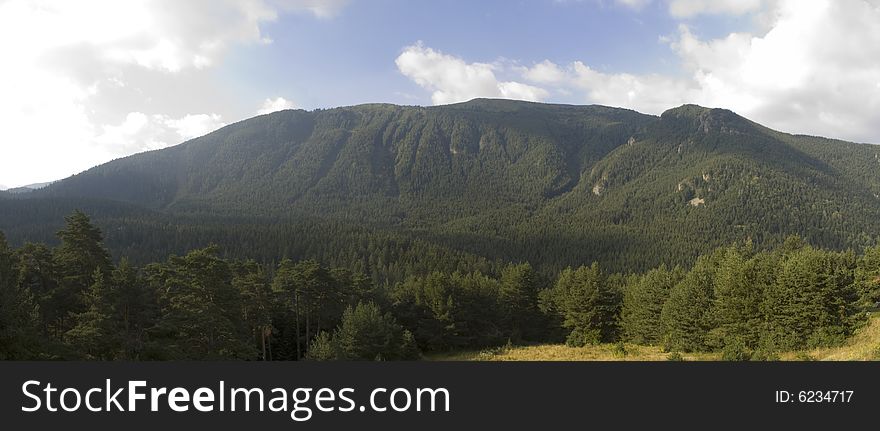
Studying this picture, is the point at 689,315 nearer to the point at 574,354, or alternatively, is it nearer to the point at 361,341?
A: the point at 574,354

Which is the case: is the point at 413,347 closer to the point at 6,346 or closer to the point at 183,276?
the point at 183,276

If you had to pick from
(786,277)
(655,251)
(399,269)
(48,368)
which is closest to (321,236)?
(399,269)

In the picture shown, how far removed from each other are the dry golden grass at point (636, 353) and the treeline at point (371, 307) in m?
1.83

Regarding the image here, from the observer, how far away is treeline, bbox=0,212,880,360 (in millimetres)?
25766

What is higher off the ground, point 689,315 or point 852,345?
point 852,345

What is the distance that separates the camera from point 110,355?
84.8 feet

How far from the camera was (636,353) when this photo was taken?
43.2m

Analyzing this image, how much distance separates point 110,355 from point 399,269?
344 ft

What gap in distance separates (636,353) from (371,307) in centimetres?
2715

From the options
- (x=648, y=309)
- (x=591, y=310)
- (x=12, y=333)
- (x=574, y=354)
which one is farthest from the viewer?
(x=591, y=310)

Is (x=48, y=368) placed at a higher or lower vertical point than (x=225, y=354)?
higher

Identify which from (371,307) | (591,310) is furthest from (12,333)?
(591,310)

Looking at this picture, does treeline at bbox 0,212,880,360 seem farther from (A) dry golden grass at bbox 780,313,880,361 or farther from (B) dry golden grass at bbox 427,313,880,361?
(B) dry golden grass at bbox 427,313,880,361

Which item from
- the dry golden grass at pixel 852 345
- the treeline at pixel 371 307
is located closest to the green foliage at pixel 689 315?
the treeline at pixel 371 307
